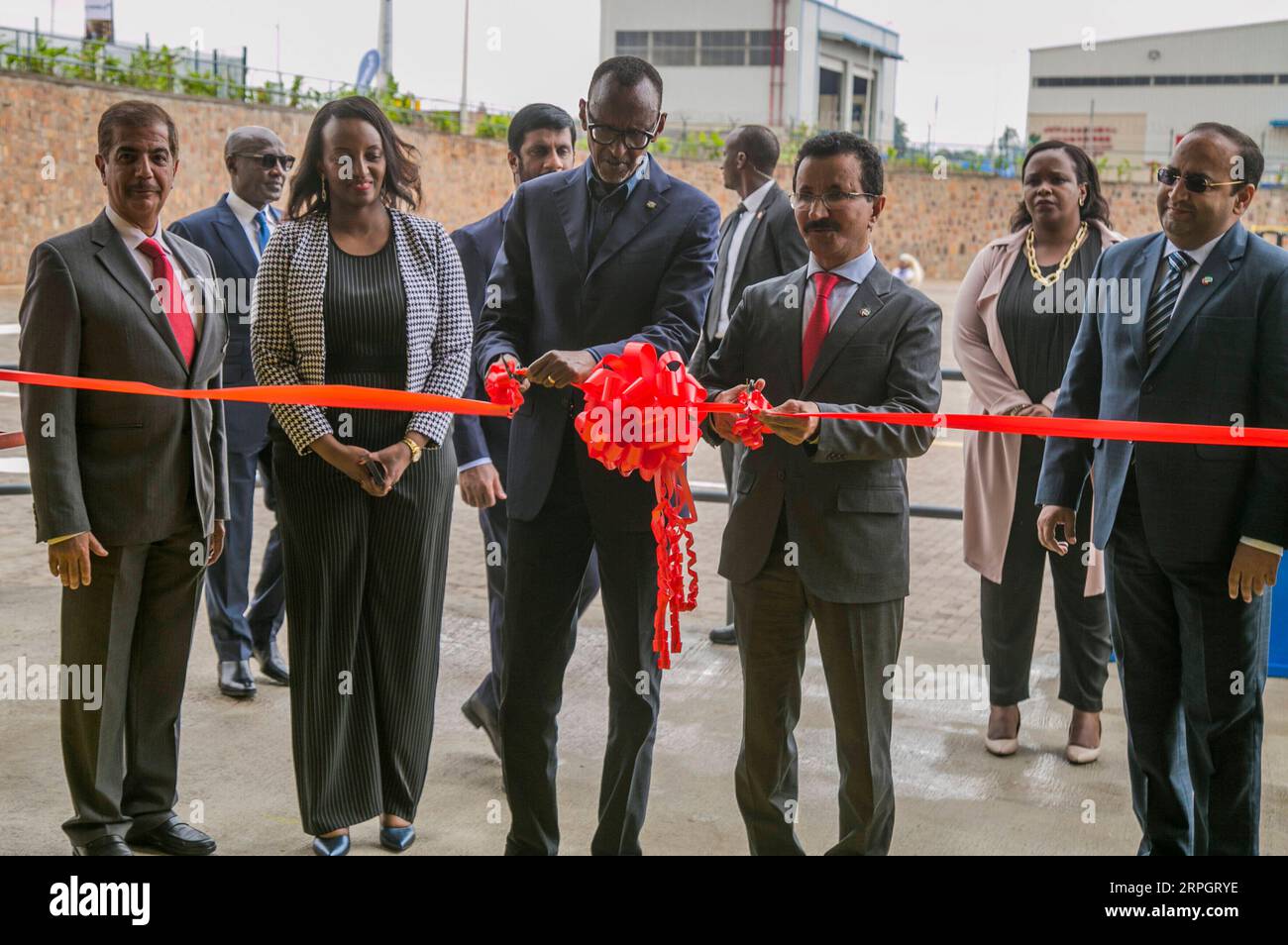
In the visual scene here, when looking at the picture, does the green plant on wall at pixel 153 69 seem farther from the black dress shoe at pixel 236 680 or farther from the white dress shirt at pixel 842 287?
the white dress shirt at pixel 842 287

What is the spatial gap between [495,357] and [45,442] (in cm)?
117

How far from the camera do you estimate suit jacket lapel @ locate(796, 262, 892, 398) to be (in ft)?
10.1

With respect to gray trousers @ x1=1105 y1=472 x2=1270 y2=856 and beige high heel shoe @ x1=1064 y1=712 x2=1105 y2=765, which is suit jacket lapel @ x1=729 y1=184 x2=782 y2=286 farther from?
gray trousers @ x1=1105 y1=472 x2=1270 y2=856

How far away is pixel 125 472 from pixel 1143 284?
2729 millimetres

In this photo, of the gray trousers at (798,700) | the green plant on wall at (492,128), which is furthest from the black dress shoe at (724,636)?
the green plant on wall at (492,128)

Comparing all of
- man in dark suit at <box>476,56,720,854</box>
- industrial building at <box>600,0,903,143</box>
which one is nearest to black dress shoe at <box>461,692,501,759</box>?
man in dark suit at <box>476,56,720,854</box>

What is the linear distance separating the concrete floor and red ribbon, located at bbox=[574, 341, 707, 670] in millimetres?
1083

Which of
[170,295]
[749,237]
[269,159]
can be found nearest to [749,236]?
[749,237]

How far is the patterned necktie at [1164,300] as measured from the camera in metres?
3.23

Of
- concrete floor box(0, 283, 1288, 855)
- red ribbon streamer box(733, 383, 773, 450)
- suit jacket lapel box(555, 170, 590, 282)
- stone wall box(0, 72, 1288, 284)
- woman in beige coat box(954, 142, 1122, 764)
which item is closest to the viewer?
red ribbon streamer box(733, 383, 773, 450)

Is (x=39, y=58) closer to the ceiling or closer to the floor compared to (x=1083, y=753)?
closer to the ceiling

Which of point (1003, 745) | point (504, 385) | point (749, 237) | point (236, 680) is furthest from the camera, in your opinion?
point (749, 237)

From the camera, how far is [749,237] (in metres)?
5.47

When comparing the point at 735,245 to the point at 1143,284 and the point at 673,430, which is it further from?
the point at 673,430
